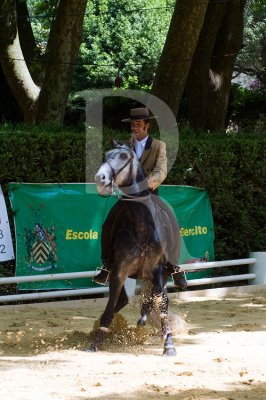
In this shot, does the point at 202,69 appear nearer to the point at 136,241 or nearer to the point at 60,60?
the point at 60,60

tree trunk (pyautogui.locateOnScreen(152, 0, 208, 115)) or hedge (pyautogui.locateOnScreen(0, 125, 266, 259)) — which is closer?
hedge (pyautogui.locateOnScreen(0, 125, 266, 259))

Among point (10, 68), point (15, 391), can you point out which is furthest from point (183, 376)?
point (10, 68)

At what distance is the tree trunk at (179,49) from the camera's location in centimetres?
1858

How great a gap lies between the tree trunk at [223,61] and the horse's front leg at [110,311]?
1116 cm

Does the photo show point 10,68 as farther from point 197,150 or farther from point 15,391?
point 15,391

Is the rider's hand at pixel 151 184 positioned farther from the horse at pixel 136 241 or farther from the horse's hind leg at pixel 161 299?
the horse's hind leg at pixel 161 299

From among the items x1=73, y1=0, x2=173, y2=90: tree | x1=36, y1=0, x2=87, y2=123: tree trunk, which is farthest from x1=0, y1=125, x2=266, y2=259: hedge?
x1=73, y1=0, x2=173, y2=90: tree

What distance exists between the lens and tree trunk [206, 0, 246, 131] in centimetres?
2195

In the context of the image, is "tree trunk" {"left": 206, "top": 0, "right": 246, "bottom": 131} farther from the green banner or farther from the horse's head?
the horse's head

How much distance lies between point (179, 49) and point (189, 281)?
4.87 metres

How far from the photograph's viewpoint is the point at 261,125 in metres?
37.3

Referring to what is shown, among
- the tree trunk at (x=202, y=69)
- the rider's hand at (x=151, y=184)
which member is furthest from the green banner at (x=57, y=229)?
the tree trunk at (x=202, y=69)

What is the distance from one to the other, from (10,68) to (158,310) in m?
9.77

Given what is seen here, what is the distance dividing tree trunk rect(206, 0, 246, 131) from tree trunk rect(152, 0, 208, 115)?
3086 millimetres
